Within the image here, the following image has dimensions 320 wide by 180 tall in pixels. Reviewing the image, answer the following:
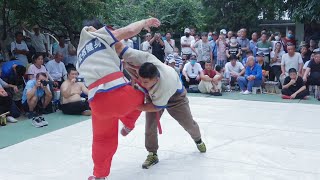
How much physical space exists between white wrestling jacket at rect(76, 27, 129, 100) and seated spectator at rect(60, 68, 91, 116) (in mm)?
3179

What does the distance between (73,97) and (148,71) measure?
138 inches

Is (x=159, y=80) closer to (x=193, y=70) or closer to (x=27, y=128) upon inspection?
(x=27, y=128)

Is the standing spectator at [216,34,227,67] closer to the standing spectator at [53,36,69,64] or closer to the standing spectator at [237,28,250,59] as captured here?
the standing spectator at [237,28,250,59]

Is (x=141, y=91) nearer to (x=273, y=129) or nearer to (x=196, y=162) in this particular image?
(x=196, y=162)

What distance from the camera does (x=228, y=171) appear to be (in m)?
3.28

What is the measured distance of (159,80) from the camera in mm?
2875

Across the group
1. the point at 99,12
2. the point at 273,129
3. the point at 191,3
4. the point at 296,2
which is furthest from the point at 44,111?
the point at 191,3

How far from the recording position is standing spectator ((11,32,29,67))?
7.47 m

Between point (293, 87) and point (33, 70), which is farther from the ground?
point (33, 70)

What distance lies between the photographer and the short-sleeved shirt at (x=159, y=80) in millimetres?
2865

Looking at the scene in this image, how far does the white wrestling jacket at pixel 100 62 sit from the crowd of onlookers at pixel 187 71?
9.01 ft

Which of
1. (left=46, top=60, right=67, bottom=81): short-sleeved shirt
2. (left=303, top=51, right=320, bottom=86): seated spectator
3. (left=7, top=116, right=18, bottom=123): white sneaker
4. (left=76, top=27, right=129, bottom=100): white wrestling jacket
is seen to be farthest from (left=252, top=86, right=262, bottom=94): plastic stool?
(left=76, top=27, right=129, bottom=100): white wrestling jacket

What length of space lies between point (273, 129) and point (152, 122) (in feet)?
6.68

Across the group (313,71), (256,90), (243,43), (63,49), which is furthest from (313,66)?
(63,49)
